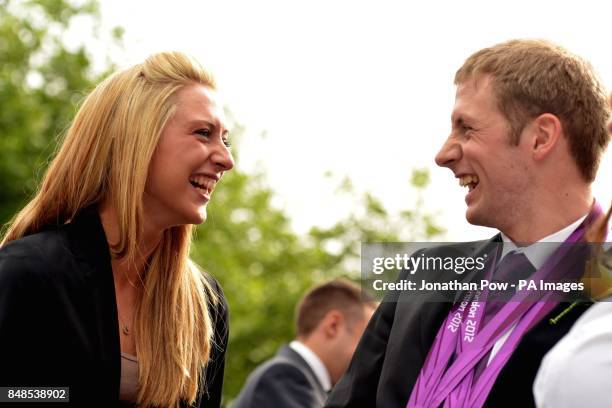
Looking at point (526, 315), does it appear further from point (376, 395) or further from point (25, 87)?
point (25, 87)

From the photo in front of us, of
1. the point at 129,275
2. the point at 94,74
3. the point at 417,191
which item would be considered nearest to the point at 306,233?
the point at 417,191

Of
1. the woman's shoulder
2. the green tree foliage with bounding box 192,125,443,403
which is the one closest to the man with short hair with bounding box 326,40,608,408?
the woman's shoulder

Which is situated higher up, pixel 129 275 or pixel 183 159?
pixel 183 159

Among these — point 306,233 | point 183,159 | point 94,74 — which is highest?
point 94,74

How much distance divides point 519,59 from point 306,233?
1240 inches

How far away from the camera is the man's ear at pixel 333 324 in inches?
382

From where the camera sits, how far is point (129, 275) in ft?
16.2

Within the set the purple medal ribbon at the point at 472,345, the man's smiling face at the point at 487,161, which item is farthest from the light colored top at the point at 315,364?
the purple medal ribbon at the point at 472,345

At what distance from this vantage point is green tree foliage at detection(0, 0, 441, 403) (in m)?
23.5

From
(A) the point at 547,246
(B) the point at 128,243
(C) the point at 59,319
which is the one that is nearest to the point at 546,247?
(A) the point at 547,246

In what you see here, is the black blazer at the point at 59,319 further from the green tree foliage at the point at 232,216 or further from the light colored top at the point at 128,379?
the green tree foliage at the point at 232,216

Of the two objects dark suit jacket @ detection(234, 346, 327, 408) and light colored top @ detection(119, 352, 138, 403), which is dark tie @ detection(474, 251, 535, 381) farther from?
dark suit jacket @ detection(234, 346, 327, 408)

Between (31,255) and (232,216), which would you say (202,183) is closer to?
(31,255)

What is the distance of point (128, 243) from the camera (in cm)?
484
